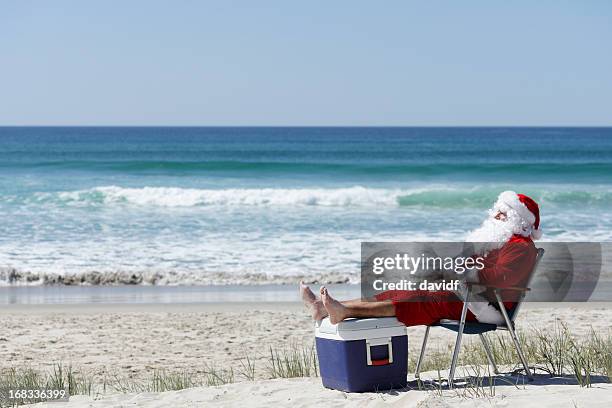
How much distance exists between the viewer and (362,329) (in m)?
5.15

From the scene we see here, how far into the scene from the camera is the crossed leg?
511cm

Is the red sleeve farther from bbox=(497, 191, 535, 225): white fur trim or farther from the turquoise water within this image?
the turquoise water

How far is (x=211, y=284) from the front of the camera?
41.6 ft

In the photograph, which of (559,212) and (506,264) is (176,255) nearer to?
(506,264)

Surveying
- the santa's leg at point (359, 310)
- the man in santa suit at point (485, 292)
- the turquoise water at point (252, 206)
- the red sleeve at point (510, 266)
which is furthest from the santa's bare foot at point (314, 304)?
the turquoise water at point (252, 206)

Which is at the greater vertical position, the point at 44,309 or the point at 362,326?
the point at 362,326

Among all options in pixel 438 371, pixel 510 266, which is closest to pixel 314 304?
pixel 438 371

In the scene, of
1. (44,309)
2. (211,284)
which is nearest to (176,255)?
(211,284)

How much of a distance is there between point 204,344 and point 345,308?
3374 millimetres

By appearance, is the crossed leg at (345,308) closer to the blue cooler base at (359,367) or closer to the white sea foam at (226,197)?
the blue cooler base at (359,367)

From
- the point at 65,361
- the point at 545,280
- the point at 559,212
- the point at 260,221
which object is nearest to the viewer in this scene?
the point at 65,361

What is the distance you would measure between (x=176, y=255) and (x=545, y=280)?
5.96 meters

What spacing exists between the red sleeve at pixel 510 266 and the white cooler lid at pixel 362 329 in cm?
58

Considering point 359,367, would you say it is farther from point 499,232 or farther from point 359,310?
point 499,232
